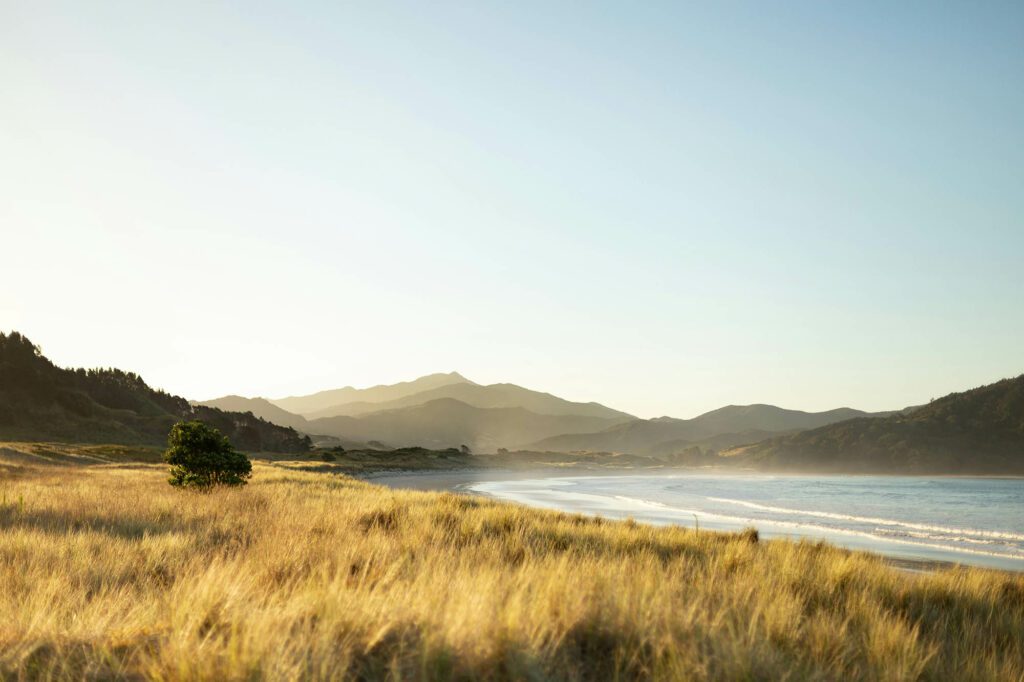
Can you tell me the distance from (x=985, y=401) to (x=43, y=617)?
15930 centimetres

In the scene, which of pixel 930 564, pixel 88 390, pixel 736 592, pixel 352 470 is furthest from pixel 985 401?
pixel 88 390

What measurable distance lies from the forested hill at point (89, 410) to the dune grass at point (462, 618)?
84.8 m

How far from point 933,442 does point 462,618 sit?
145773 millimetres

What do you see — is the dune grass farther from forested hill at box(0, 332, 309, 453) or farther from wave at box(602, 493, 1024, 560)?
forested hill at box(0, 332, 309, 453)

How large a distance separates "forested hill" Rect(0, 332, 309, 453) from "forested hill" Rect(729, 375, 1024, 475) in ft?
353

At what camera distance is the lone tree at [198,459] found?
2123 centimetres

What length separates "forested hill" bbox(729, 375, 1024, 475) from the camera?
11544cm

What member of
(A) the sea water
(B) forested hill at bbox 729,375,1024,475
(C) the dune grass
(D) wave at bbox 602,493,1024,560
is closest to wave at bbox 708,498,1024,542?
(A) the sea water

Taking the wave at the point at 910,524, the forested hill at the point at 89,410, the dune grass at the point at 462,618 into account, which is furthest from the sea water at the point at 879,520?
the forested hill at the point at 89,410

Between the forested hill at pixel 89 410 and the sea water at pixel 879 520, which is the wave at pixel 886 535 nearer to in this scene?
the sea water at pixel 879 520

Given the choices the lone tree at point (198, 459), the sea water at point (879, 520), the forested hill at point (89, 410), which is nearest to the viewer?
the sea water at point (879, 520)

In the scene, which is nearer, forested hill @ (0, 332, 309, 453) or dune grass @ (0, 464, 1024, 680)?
dune grass @ (0, 464, 1024, 680)

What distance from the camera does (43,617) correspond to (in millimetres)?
4855

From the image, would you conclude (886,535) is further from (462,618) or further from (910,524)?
(462,618)
